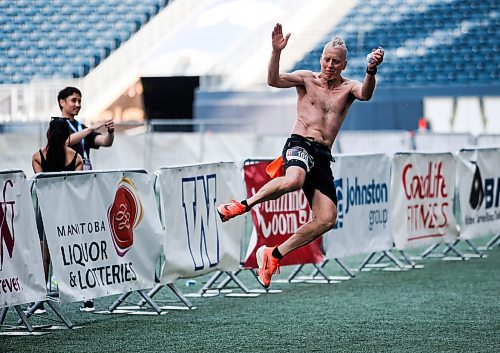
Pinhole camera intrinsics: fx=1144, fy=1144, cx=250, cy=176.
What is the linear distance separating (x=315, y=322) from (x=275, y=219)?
97.4 inches

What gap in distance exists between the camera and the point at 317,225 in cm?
873

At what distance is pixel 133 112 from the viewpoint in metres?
33.4

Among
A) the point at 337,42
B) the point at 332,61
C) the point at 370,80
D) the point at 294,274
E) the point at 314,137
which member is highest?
the point at 337,42

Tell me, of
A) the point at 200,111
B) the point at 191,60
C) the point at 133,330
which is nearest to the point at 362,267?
the point at 133,330

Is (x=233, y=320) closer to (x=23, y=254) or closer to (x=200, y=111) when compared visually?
(x=23, y=254)

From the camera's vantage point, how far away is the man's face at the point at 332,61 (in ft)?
28.8

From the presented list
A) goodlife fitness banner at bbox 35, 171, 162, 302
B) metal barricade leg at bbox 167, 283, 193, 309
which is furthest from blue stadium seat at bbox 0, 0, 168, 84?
goodlife fitness banner at bbox 35, 171, 162, 302

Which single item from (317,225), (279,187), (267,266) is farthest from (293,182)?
(267,266)

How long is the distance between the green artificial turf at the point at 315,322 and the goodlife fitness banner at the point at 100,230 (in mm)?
344

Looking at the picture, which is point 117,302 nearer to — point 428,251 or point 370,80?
point 370,80

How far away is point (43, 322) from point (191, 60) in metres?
24.4

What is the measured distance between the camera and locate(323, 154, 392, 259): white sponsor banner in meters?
12.0

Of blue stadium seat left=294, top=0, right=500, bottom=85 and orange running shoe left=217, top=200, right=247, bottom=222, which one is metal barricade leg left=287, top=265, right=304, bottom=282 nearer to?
orange running shoe left=217, top=200, right=247, bottom=222

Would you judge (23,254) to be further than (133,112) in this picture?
No
